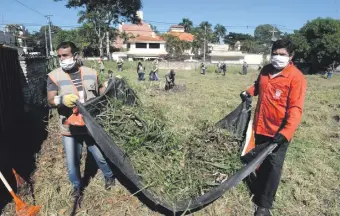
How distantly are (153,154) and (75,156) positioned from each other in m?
0.79

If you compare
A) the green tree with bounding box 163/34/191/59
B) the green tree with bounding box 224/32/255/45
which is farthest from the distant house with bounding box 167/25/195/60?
the green tree with bounding box 224/32/255/45

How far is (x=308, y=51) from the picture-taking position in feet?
106

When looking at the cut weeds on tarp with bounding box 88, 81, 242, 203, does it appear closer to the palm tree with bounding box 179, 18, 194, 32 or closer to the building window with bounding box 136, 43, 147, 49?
the building window with bounding box 136, 43, 147, 49

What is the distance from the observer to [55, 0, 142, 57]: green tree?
32688mm

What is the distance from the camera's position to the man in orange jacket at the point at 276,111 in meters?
2.47

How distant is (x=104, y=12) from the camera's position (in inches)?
1294

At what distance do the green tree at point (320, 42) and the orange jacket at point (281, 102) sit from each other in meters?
31.5

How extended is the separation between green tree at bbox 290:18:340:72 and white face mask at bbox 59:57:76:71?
106ft

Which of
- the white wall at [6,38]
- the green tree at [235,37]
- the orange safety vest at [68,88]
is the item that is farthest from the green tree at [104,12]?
the green tree at [235,37]

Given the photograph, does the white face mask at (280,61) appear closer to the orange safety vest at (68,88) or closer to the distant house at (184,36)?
the orange safety vest at (68,88)

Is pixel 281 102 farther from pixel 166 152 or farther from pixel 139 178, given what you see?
pixel 139 178

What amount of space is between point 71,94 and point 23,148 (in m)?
2.25

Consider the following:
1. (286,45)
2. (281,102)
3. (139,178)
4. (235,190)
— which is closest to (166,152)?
(139,178)

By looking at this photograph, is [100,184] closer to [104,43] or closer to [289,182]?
[289,182]
